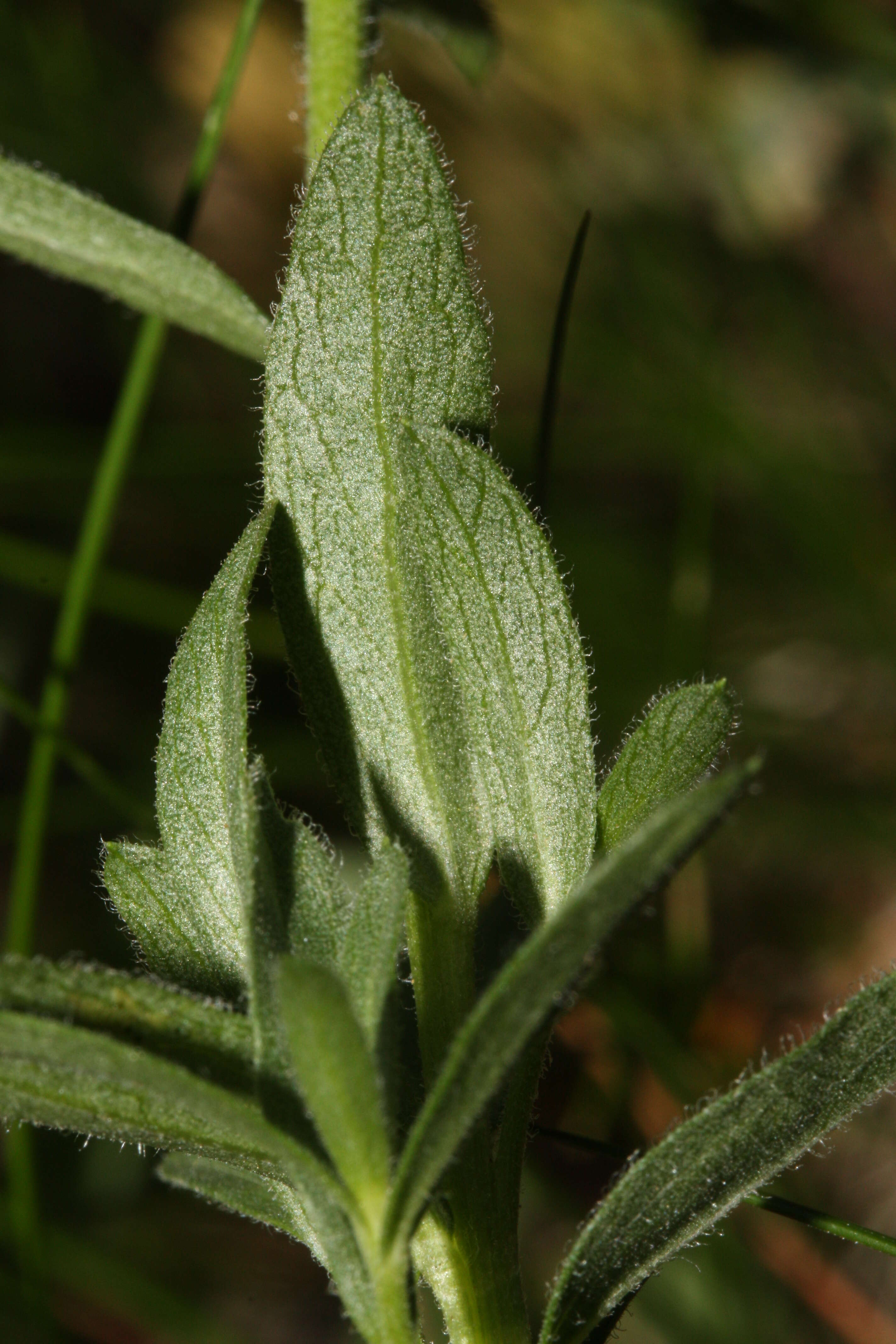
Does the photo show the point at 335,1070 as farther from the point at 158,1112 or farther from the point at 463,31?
the point at 463,31

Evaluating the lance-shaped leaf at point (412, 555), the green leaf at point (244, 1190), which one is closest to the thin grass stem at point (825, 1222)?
the green leaf at point (244, 1190)

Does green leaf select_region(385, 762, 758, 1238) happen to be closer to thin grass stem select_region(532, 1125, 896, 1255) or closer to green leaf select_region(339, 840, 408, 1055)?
green leaf select_region(339, 840, 408, 1055)

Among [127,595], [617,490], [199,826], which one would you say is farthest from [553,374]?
[617,490]

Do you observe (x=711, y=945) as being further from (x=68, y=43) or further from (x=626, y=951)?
(x=68, y=43)

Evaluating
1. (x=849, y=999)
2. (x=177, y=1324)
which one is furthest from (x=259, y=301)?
(x=849, y=999)

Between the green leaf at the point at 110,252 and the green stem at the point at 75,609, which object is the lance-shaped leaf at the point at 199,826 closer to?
the green leaf at the point at 110,252

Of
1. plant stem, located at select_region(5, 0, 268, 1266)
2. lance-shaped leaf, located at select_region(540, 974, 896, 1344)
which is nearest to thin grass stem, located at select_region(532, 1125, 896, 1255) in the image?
lance-shaped leaf, located at select_region(540, 974, 896, 1344)
